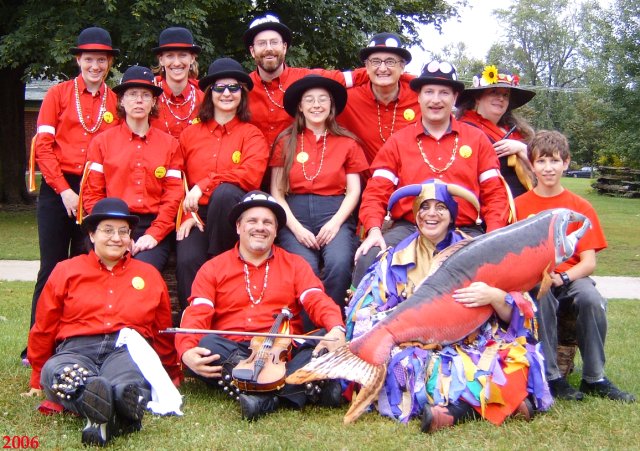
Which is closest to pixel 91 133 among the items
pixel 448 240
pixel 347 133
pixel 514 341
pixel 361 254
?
pixel 347 133

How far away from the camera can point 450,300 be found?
168 inches

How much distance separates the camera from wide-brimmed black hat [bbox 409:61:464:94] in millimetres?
5184

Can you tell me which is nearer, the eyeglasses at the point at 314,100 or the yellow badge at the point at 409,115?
the eyeglasses at the point at 314,100

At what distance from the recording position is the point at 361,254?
16.5 feet

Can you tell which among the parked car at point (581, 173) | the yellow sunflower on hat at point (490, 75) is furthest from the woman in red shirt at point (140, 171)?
the parked car at point (581, 173)

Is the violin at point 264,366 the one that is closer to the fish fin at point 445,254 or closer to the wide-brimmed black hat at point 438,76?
the fish fin at point 445,254

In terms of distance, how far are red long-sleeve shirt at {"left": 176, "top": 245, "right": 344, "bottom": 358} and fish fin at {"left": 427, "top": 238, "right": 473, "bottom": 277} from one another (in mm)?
693

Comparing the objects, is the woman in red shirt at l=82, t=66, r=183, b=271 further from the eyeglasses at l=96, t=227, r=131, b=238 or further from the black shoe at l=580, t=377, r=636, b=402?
the black shoe at l=580, t=377, r=636, b=402

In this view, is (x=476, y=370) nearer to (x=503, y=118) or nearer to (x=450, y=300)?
(x=450, y=300)

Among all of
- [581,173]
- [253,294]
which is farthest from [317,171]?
[581,173]

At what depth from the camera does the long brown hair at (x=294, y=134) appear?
557 cm

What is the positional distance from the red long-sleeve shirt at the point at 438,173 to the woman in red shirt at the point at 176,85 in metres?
1.58

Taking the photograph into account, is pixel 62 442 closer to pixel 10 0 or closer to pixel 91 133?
pixel 91 133

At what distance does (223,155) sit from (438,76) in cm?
163
